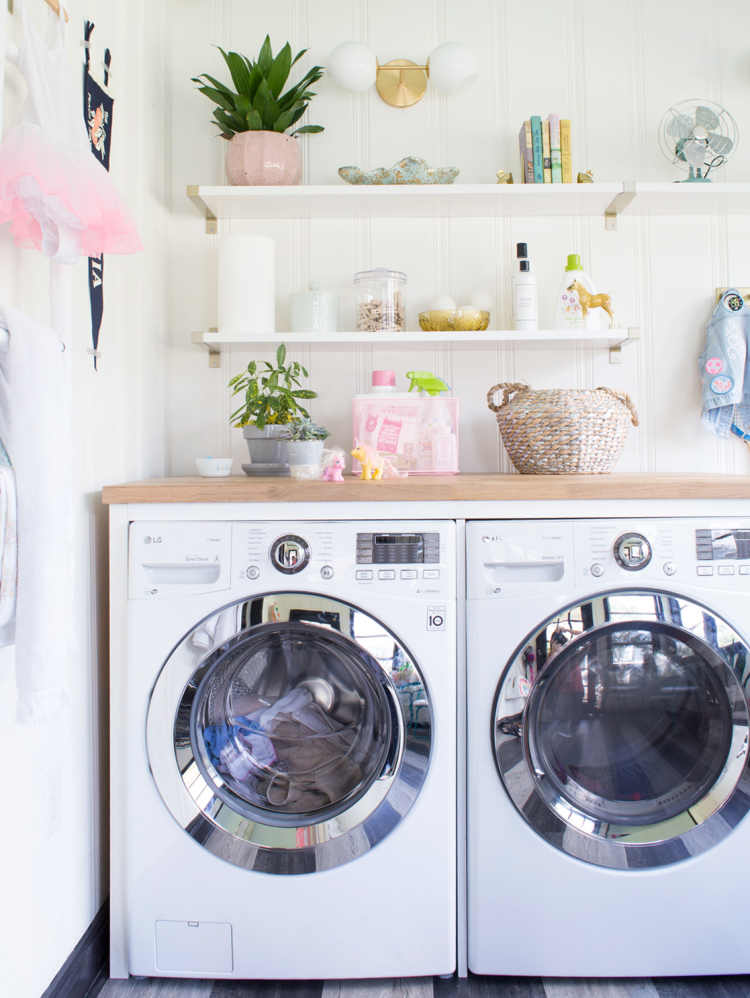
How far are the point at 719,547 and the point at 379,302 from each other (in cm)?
107

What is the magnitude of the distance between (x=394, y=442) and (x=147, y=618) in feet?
2.59

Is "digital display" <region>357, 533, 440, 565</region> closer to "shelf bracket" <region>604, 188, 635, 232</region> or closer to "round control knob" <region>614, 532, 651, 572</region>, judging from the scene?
"round control knob" <region>614, 532, 651, 572</region>

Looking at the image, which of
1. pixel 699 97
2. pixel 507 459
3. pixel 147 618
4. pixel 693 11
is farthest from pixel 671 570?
pixel 693 11

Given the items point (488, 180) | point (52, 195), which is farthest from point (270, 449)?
point (488, 180)

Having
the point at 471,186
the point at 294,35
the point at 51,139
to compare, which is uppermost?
the point at 294,35

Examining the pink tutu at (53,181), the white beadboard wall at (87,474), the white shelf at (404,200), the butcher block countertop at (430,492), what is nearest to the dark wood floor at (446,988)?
the white beadboard wall at (87,474)

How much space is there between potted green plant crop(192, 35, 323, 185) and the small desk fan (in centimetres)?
103

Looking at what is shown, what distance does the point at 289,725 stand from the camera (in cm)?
139

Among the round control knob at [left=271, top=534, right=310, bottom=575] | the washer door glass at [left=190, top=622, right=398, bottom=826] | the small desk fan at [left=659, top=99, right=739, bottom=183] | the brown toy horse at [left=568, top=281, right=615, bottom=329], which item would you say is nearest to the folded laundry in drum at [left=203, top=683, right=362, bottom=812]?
the washer door glass at [left=190, top=622, right=398, bottom=826]

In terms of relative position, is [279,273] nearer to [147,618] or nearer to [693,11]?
[147,618]

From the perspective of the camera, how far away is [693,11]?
2.04m

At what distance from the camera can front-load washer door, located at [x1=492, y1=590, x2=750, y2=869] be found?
133 centimetres

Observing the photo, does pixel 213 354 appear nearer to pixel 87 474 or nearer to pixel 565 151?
pixel 87 474

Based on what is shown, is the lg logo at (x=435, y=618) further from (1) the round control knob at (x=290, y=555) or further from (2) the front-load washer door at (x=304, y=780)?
(1) the round control knob at (x=290, y=555)
